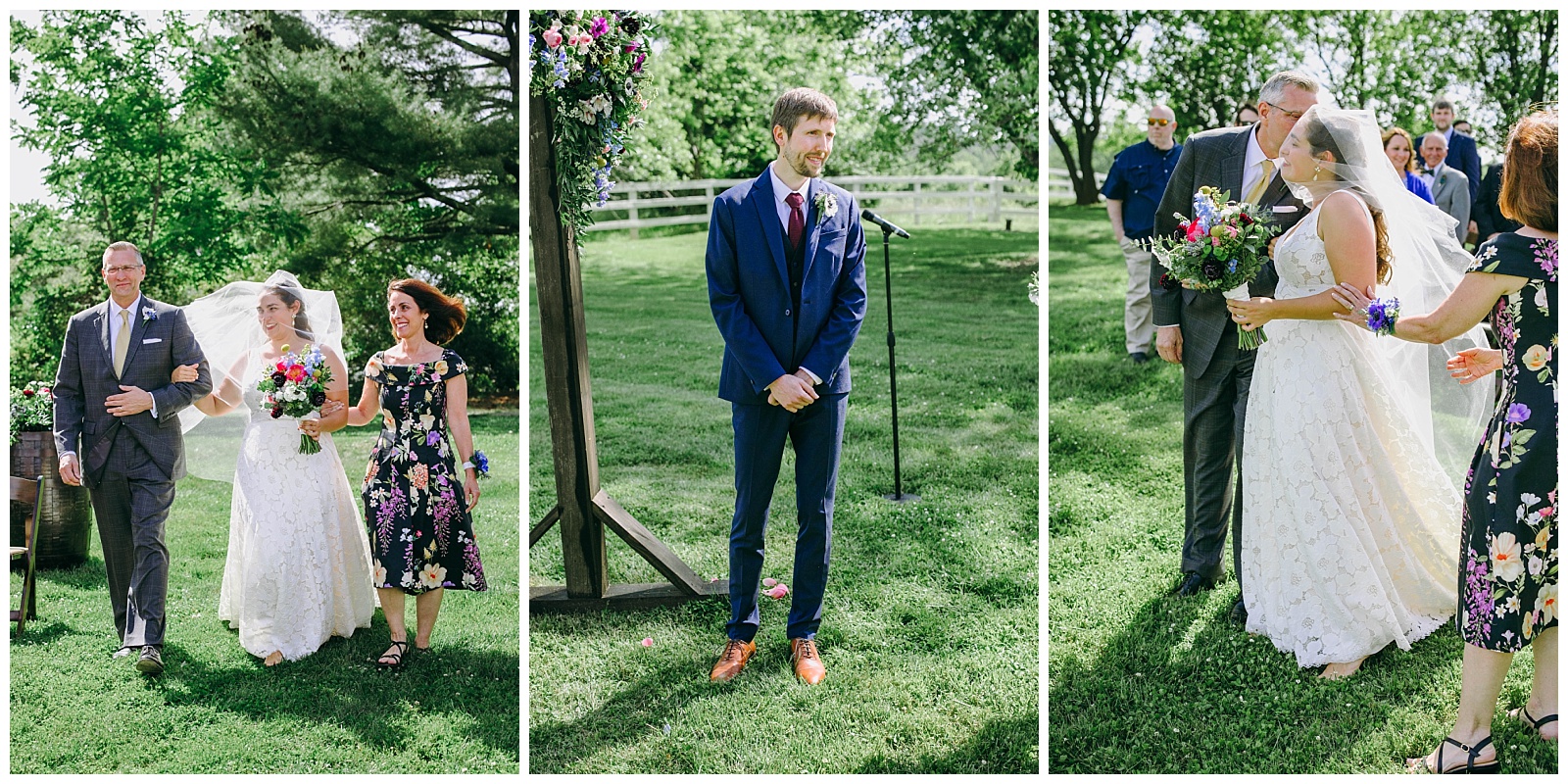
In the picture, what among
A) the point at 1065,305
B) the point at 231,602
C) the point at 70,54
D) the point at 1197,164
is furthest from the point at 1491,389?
the point at 70,54

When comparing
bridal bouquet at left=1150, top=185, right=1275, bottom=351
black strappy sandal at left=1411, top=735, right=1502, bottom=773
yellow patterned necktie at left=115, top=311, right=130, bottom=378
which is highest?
bridal bouquet at left=1150, top=185, right=1275, bottom=351

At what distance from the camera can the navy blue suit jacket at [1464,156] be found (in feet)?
31.8

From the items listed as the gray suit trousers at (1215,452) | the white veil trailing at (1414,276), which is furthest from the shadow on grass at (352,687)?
the white veil trailing at (1414,276)

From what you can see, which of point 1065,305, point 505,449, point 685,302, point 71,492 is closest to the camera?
point 71,492

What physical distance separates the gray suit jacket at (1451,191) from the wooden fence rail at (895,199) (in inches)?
215

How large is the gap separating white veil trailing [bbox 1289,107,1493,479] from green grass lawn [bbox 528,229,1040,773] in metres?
1.70

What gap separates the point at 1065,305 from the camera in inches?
398

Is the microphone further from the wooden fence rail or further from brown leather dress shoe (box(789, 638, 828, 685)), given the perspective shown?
the wooden fence rail

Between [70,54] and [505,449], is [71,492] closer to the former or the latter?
[505,449]

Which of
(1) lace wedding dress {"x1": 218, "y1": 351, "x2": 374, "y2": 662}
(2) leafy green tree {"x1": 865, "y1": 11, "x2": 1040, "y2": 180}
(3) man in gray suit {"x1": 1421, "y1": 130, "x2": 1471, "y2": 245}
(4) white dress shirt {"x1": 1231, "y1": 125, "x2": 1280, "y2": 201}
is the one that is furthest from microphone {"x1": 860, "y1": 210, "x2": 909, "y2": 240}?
(3) man in gray suit {"x1": 1421, "y1": 130, "x2": 1471, "y2": 245}

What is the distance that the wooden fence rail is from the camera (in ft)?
42.5

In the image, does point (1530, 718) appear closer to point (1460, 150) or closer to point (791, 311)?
point (791, 311)

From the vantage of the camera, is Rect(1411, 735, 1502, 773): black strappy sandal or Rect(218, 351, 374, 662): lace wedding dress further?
Rect(218, 351, 374, 662): lace wedding dress

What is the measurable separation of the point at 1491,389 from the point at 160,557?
18.2 ft
